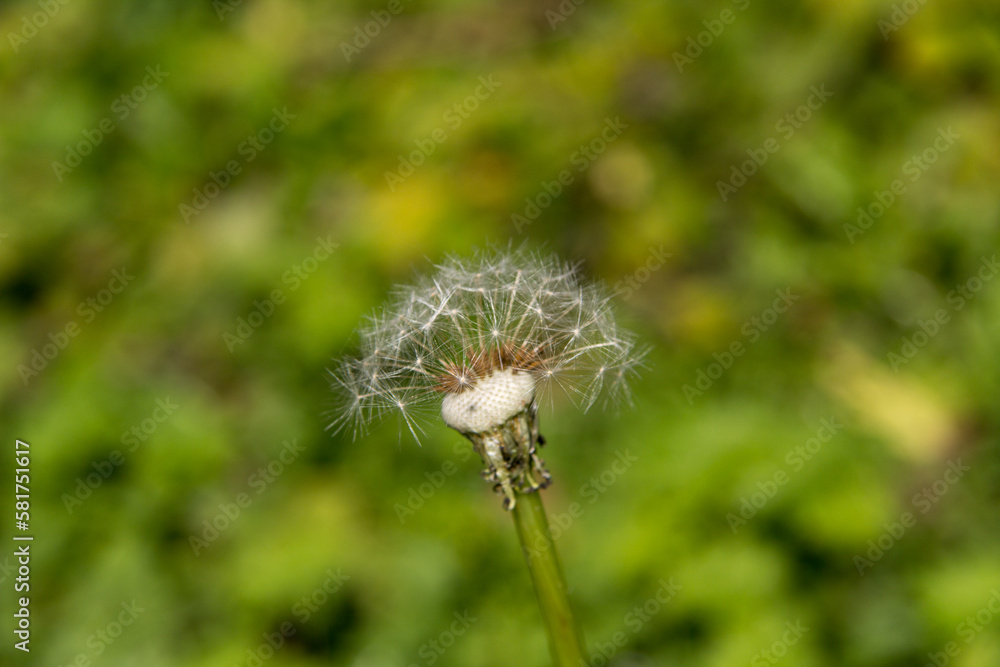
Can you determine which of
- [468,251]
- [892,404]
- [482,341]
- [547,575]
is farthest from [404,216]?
[547,575]

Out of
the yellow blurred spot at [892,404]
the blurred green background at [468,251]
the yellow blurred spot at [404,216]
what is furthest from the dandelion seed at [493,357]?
the yellow blurred spot at [892,404]

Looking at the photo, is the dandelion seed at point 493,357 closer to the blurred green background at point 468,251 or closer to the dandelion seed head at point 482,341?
the dandelion seed head at point 482,341

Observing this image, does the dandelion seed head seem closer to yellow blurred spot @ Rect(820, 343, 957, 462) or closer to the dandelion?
the dandelion

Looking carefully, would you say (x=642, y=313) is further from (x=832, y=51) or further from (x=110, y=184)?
(x=110, y=184)

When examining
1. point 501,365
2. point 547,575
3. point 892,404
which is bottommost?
point 547,575

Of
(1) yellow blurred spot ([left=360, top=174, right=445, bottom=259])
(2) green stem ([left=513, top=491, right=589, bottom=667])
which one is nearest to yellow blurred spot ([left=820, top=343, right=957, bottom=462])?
(1) yellow blurred spot ([left=360, top=174, right=445, bottom=259])

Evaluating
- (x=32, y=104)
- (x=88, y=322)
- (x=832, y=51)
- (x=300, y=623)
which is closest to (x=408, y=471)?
(x=300, y=623)

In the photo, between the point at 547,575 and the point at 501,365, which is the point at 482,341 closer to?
the point at 501,365
